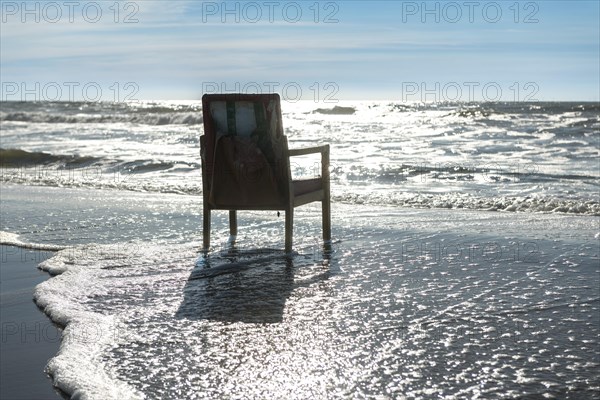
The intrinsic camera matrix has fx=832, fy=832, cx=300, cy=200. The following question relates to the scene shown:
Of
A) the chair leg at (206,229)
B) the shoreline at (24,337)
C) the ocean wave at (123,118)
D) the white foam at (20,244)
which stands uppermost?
the ocean wave at (123,118)

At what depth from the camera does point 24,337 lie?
173 inches

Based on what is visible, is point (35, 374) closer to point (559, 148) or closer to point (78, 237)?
point (78, 237)

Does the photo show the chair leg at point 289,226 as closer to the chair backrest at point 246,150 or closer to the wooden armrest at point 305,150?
the chair backrest at point 246,150

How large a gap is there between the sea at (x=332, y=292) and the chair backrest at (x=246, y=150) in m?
0.49

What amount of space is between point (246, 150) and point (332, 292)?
1.57 m

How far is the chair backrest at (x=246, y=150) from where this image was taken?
6219 mm

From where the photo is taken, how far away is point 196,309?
15.8ft

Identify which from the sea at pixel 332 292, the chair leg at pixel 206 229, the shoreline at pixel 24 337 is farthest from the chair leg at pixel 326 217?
the shoreline at pixel 24 337

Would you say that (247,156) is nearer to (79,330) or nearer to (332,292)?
(332,292)

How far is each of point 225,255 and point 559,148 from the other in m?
13.7

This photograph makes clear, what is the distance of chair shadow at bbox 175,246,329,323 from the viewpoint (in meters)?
4.74

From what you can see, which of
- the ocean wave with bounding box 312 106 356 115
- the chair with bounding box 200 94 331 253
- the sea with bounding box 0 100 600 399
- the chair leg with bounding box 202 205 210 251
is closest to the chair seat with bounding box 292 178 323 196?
the chair with bounding box 200 94 331 253

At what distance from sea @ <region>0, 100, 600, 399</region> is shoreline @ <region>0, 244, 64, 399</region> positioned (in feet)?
0.30

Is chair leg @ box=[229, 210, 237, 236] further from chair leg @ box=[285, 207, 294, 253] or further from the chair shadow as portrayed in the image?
chair leg @ box=[285, 207, 294, 253]
